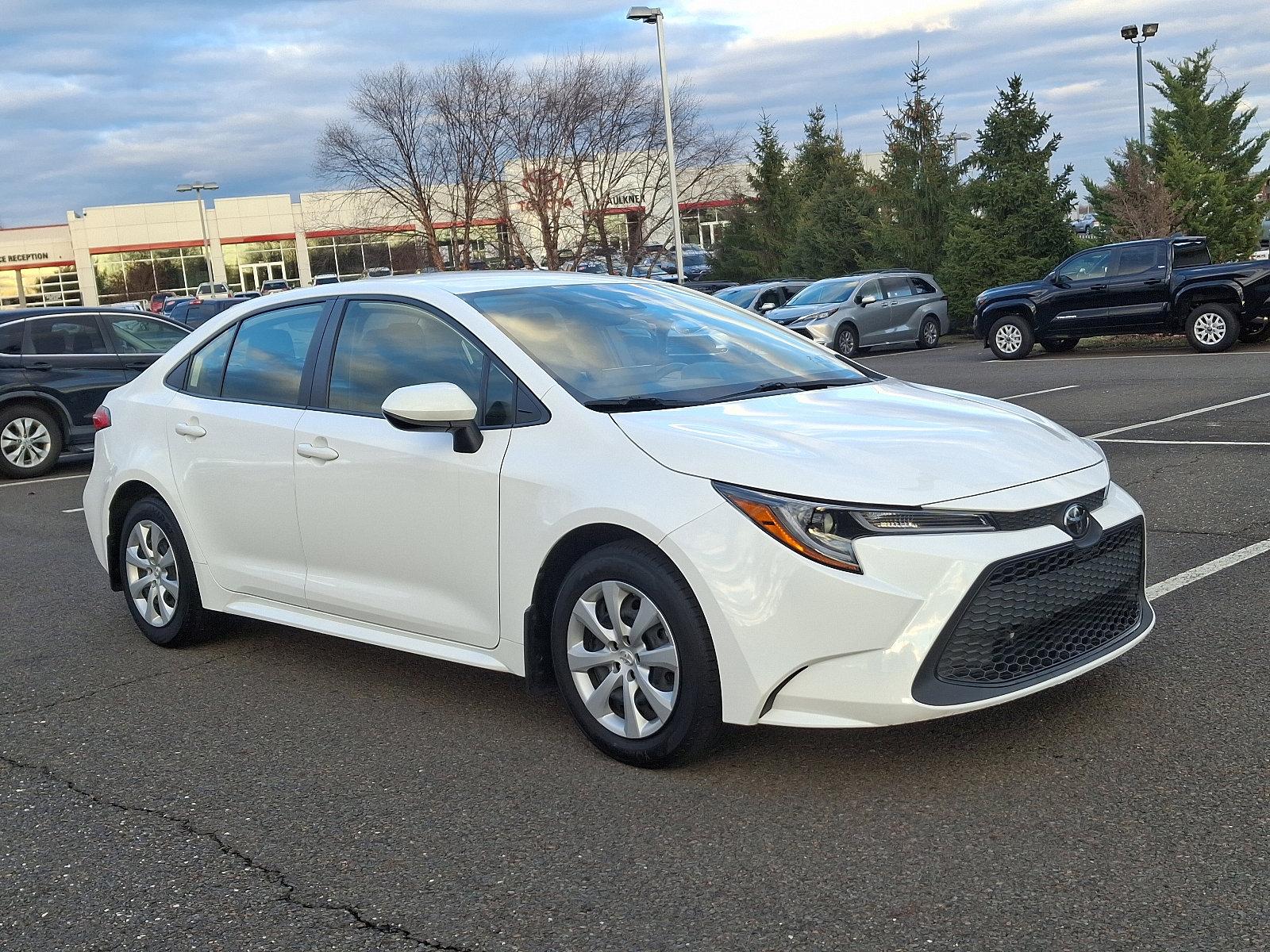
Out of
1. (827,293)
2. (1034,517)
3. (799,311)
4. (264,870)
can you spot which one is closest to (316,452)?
(264,870)

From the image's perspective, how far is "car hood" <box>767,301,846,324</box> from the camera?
23.5 metres

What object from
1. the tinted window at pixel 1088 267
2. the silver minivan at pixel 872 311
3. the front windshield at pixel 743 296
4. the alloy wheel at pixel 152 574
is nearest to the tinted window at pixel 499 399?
the alloy wheel at pixel 152 574

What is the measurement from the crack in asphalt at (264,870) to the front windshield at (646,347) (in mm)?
1736

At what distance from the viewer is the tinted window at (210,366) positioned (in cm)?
576

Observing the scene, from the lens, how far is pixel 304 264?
263ft

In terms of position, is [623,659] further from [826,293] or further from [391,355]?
[826,293]

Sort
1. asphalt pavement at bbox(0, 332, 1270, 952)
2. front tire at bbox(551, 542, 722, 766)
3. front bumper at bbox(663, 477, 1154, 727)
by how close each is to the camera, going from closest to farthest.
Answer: asphalt pavement at bbox(0, 332, 1270, 952) < front bumper at bbox(663, 477, 1154, 727) < front tire at bbox(551, 542, 722, 766)

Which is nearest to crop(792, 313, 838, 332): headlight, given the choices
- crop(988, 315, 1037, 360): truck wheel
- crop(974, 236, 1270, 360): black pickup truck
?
crop(974, 236, 1270, 360): black pickup truck

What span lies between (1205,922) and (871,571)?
1173mm

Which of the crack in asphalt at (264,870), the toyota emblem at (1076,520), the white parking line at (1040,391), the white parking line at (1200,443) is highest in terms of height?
the toyota emblem at (1076,520)

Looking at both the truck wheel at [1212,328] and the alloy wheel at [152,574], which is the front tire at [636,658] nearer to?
the alloy wheel at [152,574]

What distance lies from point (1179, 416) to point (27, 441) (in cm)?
1128

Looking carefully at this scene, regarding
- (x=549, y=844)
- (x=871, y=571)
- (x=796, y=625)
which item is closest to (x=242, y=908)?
(x=549, y=844)

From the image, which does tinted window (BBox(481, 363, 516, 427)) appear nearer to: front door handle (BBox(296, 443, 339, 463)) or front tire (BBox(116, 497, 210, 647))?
front door handle (BBox(296, 443, 339, 463))
